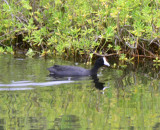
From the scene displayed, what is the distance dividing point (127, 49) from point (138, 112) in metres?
6.33

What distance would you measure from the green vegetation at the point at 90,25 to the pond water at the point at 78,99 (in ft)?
3.08

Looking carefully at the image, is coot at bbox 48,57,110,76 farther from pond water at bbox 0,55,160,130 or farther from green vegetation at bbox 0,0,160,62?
green vegetation at bbox 0,0,160,62

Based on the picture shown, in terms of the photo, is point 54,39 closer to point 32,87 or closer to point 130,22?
point 130,22

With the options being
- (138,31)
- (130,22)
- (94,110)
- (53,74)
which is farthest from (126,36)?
(94,110)

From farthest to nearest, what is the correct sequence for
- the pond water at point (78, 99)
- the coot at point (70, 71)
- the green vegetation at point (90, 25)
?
1. the green vegetation at point (90, 25)
2. the coot at point (70, 71)
3. the pond water at point (78, 99)

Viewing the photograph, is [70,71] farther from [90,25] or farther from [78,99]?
[78,99]

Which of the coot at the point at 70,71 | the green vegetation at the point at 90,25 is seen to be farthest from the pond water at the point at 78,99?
the green vegetation at the point at 90,25

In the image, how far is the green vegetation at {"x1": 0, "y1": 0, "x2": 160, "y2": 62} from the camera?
12.6m

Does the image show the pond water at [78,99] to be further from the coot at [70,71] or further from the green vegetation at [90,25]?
the green vegetation at [90,25]

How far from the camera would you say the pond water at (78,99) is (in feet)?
23.7

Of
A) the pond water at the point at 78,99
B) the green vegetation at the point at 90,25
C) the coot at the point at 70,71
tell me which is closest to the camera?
the pond water at the point at 78,99

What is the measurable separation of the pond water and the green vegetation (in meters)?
0.94

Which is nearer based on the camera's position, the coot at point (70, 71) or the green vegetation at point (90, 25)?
the coot at point (70, 71)

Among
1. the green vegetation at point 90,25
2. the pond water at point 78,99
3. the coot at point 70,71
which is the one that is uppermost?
the green vegetation at point 90,25
